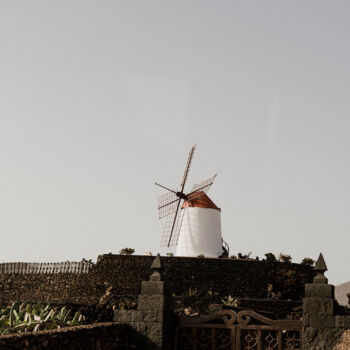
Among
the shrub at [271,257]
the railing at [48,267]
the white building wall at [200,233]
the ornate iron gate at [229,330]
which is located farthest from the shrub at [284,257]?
the ornate iron gate at [229,330]

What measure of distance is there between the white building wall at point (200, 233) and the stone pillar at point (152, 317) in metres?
19.7

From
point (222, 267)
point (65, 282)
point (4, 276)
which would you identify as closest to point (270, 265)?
point (222, 267)

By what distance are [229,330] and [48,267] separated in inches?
798

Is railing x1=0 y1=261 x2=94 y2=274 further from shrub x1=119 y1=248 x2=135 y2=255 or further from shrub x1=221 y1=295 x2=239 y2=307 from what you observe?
shrub x1=221 y1=295 x2=239 y2=307

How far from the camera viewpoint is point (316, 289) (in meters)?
14.1

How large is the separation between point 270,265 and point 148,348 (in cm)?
1751

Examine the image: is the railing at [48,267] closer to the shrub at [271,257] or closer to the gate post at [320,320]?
the shrub at [271,257]

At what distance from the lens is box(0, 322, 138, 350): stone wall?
374 inches

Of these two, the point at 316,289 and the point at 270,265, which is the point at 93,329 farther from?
the point at 270,265

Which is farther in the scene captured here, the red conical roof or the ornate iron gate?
the red conical roof

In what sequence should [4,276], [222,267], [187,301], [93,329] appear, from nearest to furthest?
1. [93,329]
2. [187,301]
3. [222,267]
4. [4,276]

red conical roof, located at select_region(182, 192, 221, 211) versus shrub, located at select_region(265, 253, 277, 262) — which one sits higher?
red conical roof, located at select_region(182, 192, 221, 211)

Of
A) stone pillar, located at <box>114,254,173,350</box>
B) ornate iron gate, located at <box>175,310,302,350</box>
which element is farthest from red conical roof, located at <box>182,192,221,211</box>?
stone pillar, located at <box>114,254,173,350</box>

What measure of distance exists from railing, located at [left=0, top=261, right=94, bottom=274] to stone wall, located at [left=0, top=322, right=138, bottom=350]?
701 inches
